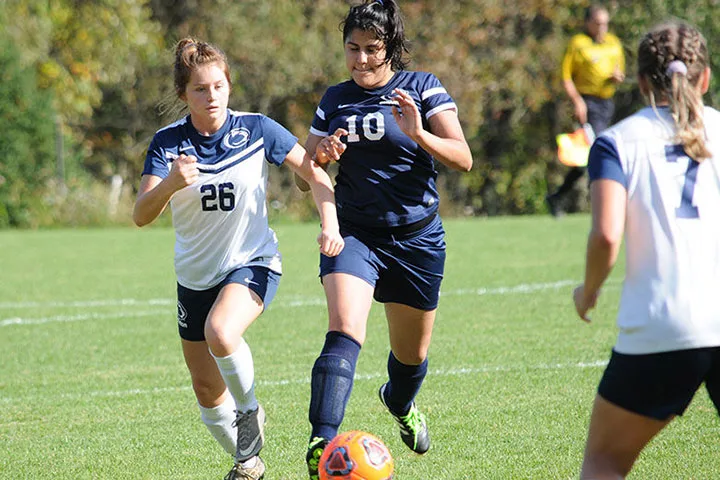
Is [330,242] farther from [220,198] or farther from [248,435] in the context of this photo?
[248,435]

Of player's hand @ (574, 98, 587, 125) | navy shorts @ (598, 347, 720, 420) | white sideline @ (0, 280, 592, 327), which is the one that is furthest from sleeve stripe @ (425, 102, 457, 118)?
player's hand @ (574, 98, 587, 125)

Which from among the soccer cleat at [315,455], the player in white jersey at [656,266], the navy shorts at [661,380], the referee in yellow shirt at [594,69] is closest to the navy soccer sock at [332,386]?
the soccer cleat at [315,455]

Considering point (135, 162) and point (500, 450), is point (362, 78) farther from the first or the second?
point (135, 162)

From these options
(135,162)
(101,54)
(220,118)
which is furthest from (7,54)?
(220,118)

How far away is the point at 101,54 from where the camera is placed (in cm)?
2447

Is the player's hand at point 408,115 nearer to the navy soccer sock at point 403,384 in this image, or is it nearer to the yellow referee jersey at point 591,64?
the navy soccer sock at point 403,384

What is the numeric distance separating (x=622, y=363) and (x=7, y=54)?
19822 millimetres

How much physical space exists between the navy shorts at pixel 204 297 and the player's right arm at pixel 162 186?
1.30 ft

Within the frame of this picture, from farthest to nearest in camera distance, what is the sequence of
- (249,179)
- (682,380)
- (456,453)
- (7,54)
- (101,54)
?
(101,54)
(7,54)
(456,453)
(249,179)
(682,380)

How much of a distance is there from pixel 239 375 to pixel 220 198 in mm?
767

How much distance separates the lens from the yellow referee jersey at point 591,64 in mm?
13461

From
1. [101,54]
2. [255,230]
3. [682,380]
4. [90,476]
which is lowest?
[101,54]

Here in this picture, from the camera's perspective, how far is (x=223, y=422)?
4.75m

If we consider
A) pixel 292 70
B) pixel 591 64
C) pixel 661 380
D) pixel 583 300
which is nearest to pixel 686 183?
pixel 583 300
